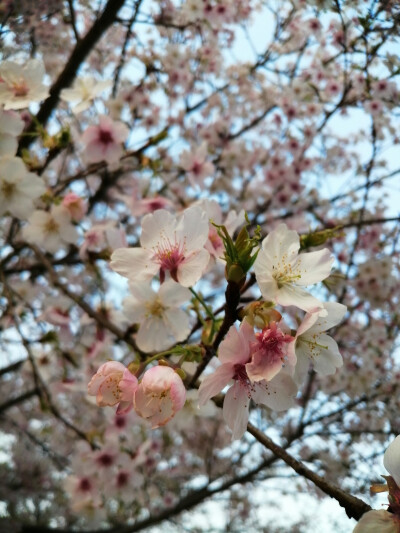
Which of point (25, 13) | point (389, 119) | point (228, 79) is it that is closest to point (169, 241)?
point (25, 13)

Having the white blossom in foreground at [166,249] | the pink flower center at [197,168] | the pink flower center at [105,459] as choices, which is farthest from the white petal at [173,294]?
the pink flower center at [197,168]

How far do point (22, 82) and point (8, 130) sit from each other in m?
0.28

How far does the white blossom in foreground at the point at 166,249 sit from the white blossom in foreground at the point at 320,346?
337mm

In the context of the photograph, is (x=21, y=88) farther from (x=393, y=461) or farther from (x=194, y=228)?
(x=393, y=461)

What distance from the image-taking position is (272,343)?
0.96m

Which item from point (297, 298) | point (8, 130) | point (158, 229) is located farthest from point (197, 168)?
point (297, 298)

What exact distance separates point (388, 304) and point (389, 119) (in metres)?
1.83

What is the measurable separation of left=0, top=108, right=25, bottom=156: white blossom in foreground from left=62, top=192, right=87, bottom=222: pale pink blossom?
0.48 meters

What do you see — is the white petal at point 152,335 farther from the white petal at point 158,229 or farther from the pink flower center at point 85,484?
→ the pink flower center at point 85,484

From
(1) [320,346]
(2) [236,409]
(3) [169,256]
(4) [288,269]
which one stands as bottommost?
(2) [236,409]

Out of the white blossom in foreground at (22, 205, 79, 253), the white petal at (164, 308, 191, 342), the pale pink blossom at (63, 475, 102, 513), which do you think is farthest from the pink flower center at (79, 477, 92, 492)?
the white petal at (164, 308, 191, 342)

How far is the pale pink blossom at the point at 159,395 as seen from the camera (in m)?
0.95

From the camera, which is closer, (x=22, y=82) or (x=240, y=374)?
(x=240, y=374)

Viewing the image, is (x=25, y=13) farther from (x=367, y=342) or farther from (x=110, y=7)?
(x=367, y=342)
